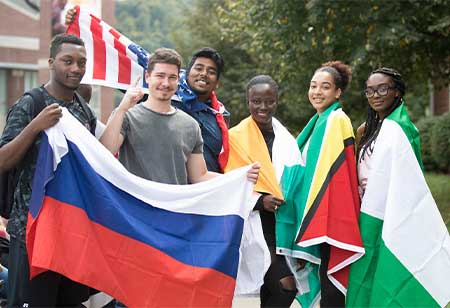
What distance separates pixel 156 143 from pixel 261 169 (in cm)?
101

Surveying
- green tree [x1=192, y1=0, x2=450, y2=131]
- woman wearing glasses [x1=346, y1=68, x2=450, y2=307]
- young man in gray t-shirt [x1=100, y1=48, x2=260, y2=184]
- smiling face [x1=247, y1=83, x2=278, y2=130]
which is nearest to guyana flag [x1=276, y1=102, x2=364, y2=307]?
woman wearing glasses [x1=346, y1=68, x2=450, y2=307]

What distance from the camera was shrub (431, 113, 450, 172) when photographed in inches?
773

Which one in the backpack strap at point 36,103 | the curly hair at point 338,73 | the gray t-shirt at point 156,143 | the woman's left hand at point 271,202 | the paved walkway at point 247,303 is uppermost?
the curly hair at point 338,73

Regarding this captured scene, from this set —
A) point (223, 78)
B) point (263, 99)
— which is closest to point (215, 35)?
point (223, 78)

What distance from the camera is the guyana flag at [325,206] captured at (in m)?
5.04

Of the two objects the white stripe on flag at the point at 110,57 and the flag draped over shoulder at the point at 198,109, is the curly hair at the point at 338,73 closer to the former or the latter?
the flag draped over shoulder at the point at 198,109

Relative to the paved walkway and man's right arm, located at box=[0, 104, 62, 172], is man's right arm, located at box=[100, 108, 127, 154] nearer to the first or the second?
man's right arm, located at box=[0, 104, 62, 172]

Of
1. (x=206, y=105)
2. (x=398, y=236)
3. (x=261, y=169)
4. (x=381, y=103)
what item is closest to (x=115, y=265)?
(x=261, y=169)

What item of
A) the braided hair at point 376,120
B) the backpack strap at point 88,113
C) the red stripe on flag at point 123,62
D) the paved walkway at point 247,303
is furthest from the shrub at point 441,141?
the backpack strap at point 88,113

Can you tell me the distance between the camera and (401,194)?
16.3 ft

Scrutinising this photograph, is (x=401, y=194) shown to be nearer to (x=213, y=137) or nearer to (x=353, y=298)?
(x=353, y=298)

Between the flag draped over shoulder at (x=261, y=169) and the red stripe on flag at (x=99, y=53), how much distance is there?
1188mm

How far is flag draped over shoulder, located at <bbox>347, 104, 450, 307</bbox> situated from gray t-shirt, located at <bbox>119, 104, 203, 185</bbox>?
4.48ft

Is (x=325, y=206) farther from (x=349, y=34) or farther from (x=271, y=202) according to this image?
(x=349, y=34)
